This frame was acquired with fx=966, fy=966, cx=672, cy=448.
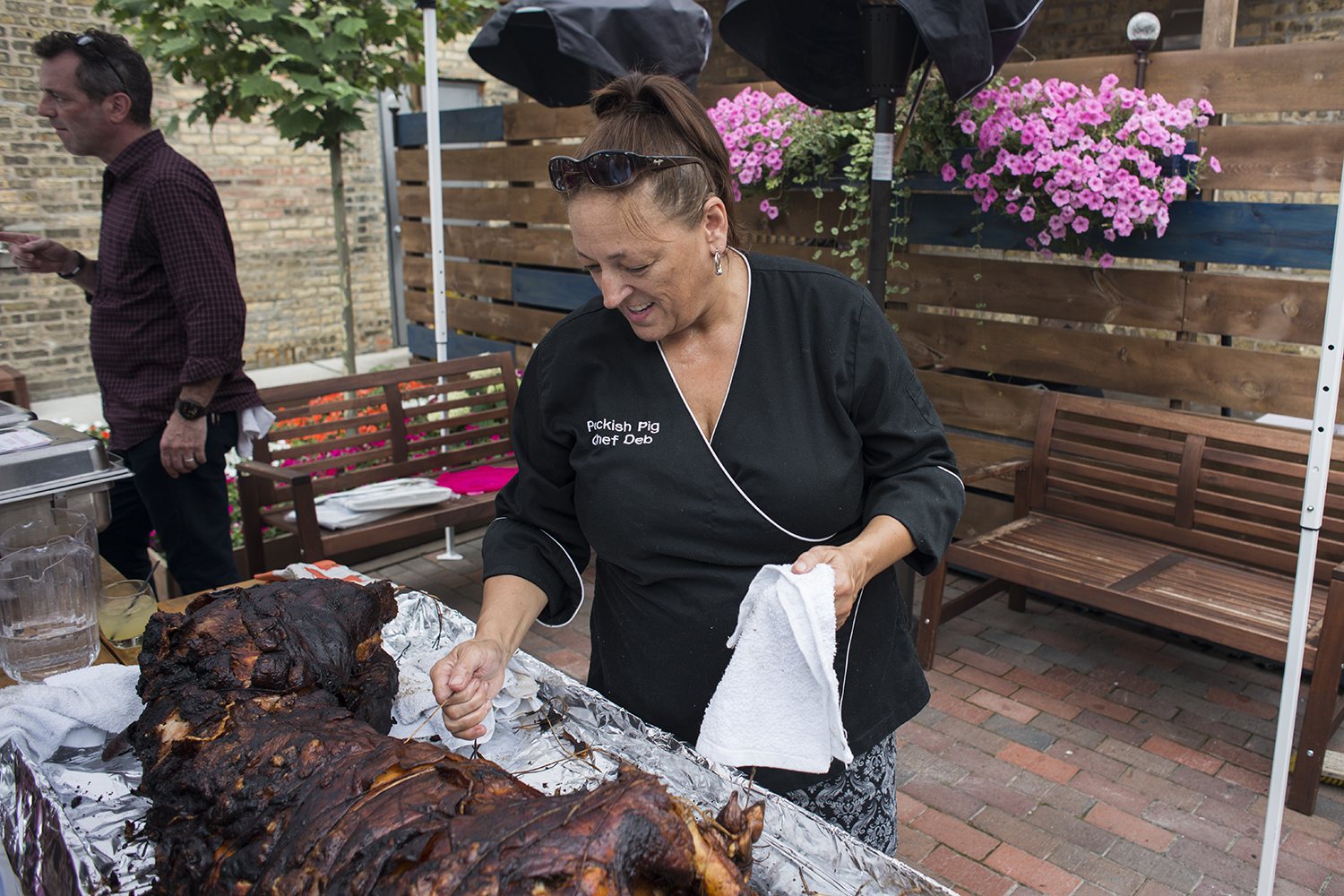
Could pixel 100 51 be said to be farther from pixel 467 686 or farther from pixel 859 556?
pixel 859 556

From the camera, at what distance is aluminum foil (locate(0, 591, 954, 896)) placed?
57.1 inches

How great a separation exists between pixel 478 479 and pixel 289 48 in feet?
9.75

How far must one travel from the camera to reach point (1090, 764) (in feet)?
11.8

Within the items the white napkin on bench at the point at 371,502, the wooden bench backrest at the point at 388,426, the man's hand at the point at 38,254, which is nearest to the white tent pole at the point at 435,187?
the wooden bench backrest at the point at 388,426

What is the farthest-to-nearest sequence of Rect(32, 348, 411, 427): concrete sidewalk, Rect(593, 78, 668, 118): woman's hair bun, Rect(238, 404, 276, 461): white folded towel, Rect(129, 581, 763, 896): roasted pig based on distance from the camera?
Rect(32, 348, 411, 427): concrete sidewalk
Rect(238, 404, 276, 461): white folded towel
Rect(593, 78, 668, 118): woman's hair bun
Rect(129, 581, 763, 896): roasted pig

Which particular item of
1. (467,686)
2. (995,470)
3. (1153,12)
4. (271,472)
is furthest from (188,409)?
(1153,12)

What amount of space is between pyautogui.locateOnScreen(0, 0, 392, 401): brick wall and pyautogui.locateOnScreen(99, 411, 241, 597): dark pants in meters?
5.10

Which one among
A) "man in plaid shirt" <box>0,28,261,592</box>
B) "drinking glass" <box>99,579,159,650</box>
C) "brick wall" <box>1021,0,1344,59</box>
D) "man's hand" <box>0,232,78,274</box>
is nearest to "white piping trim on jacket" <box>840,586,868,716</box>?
"drinking glass" <box>99,579,159,650</box>

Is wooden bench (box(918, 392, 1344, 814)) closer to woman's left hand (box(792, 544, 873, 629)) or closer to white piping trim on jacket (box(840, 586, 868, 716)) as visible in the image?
white piping trim on jacket (box(840, 586, 868, 716))

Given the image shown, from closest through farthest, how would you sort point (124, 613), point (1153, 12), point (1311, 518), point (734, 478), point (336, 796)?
point (336, 796), point (734, 478), point (124, 613), point (1311, 518), point (1153, 12)

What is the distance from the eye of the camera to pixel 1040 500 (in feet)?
15.4

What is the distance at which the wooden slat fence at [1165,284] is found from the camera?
12.4 ft

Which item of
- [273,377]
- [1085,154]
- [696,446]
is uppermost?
[1085,154]

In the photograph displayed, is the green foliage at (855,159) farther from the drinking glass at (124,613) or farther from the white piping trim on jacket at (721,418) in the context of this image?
the drinking glass at (124,613)
